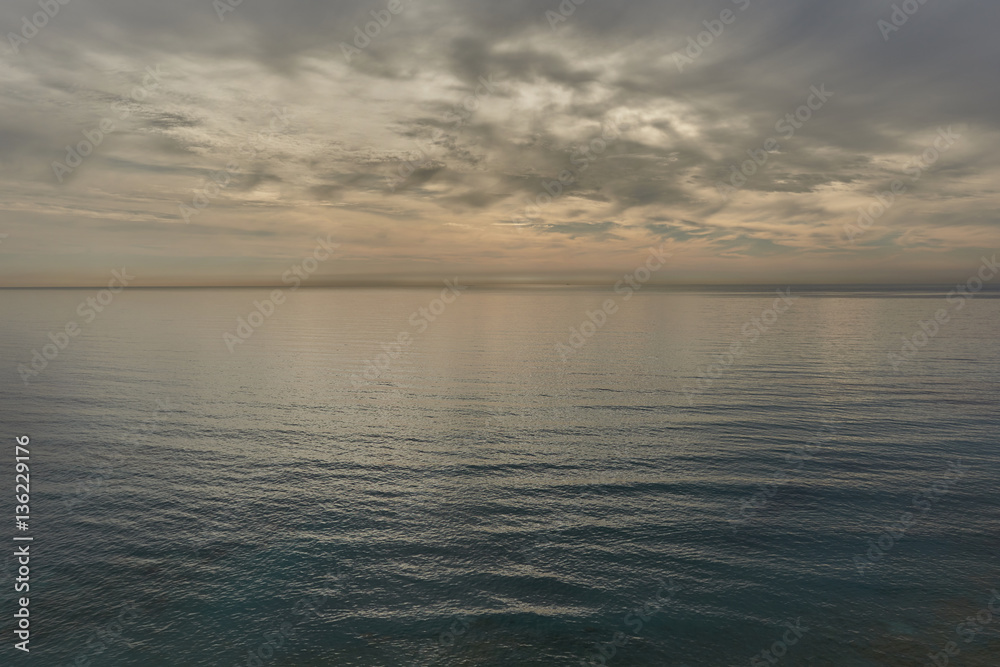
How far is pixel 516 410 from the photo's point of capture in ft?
200

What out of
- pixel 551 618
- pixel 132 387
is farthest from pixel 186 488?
pixel 132 387

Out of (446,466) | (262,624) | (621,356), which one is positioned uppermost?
(621,356)

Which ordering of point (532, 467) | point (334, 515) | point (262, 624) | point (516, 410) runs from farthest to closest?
point (516, 410) < point (532, 467) < point (334, 515) < point (262, 624)

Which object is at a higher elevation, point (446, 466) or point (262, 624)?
point (446, 466)

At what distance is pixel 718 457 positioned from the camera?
45.3 metres

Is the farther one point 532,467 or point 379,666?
point 532,467

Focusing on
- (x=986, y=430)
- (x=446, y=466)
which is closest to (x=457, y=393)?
(x=446, y=466)

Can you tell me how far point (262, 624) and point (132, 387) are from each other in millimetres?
56653

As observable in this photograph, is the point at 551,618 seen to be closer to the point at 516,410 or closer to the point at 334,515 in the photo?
the point at 334,515

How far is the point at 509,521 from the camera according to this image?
34625mm

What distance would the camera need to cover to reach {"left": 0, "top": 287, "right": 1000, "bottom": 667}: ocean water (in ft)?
81.7

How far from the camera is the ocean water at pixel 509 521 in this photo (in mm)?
24891

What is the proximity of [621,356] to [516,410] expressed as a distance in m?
41.9

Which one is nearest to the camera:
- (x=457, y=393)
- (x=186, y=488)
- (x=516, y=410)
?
(x=186, y=488)
